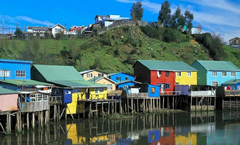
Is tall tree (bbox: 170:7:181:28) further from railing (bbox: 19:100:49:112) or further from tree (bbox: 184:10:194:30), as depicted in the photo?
railing (bbox: 19:100:49:112)

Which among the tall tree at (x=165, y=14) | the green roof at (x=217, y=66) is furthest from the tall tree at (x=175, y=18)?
the green roof at (x=217, y=66)

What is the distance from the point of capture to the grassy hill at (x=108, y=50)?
66.8 metres

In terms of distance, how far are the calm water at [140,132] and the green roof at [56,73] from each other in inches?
302

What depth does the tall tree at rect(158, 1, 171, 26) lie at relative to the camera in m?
99.1

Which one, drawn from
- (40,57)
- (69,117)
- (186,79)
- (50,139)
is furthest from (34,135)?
(40,57)

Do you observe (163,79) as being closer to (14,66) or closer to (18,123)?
(14,66)

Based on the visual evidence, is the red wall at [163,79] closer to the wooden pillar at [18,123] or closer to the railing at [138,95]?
the railing at [138,95]

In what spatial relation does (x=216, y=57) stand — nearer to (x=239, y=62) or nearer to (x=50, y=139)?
(x=239, y=62)

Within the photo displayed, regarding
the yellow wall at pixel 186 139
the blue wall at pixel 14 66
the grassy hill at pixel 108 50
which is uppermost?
the grassy hill at pixel 108 50

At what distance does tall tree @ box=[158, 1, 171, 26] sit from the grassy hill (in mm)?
7474

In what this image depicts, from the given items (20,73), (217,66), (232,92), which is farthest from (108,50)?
(20,73)

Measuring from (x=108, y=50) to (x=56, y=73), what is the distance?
35.6 metres

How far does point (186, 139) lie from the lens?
30.5 meters

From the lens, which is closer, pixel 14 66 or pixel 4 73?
pixel 4 73
